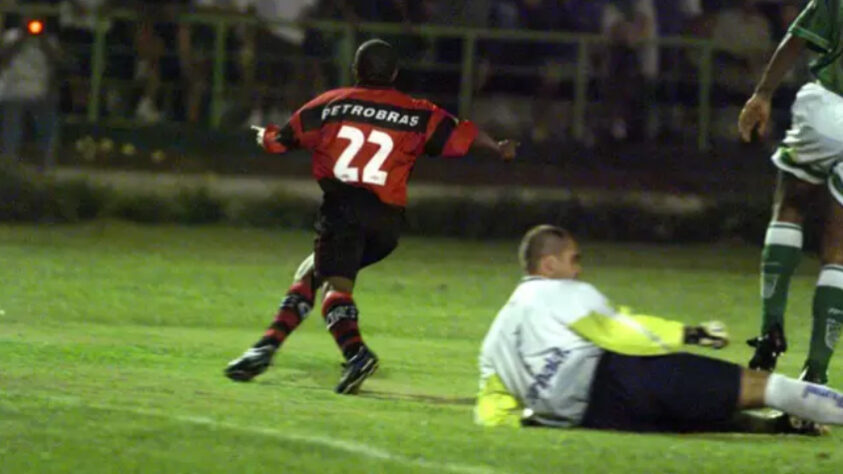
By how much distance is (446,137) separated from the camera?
11.6 meters

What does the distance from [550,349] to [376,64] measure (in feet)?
8.45

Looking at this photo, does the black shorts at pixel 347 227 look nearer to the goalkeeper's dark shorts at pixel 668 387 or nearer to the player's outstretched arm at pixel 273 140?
the player's outstretched arm at pixel 273 140

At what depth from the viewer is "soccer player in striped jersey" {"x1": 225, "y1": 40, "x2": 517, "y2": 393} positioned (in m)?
11.5

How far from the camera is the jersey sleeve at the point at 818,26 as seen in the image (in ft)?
34.9

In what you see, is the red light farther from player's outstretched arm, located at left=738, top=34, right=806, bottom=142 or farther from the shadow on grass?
player's outstretched arm, located at left=738, top=34, right=806, bottom=142

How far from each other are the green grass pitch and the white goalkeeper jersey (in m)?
0.19

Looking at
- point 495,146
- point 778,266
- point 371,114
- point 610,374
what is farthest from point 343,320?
Result: point 778,266

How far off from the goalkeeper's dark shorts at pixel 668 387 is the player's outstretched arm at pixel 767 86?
165 centimetres

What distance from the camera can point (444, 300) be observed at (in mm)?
16781

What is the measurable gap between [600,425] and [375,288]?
772 cm

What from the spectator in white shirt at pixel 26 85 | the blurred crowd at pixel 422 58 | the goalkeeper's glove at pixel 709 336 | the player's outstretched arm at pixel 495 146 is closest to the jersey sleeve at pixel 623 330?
the goalkeeper's glove at pixel 709 336

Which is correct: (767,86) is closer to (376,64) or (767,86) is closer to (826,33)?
(826,33)

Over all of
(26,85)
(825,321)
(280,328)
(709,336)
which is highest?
(709,336)

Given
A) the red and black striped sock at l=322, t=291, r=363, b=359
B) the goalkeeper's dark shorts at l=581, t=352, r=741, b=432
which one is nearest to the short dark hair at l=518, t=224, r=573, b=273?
the goalkeeper's dark shorts at l=581, t=352, r=741, b=432
